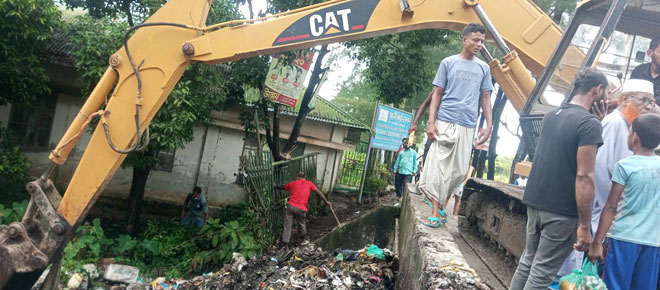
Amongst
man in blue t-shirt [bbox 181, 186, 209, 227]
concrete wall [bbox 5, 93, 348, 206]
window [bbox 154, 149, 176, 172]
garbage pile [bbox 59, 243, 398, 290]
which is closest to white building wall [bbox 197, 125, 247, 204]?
concrete wall [bbox 5, 93, 348, 206]

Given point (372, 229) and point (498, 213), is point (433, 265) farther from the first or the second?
point (372, 229)

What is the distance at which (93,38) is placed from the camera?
8.10m

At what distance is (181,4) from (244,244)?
4622mm

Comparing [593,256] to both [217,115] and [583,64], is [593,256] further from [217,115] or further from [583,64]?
[217,115]

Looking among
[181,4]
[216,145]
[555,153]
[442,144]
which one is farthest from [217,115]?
[555,153]

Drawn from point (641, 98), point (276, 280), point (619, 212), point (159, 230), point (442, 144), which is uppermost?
point (641, 98)

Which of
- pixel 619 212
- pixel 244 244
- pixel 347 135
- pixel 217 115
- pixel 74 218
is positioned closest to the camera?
pixel 619 212

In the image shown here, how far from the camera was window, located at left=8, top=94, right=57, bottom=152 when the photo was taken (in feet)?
38.7

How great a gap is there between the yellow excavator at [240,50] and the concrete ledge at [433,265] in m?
1.41

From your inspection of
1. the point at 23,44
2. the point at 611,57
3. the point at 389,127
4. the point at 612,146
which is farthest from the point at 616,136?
the point at 389,127

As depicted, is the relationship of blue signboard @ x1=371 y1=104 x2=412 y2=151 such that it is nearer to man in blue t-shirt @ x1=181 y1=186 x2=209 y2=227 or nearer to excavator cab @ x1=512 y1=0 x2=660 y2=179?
man in blue t-shirt @ x1=181 y1=186 x2=209 y2=227

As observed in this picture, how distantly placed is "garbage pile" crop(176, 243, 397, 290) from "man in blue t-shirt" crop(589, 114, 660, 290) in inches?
85.9

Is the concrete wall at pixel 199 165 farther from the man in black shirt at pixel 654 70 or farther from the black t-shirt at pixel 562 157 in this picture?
the black t-shirt at pixel 562 157

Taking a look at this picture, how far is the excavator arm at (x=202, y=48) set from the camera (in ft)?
13.9
